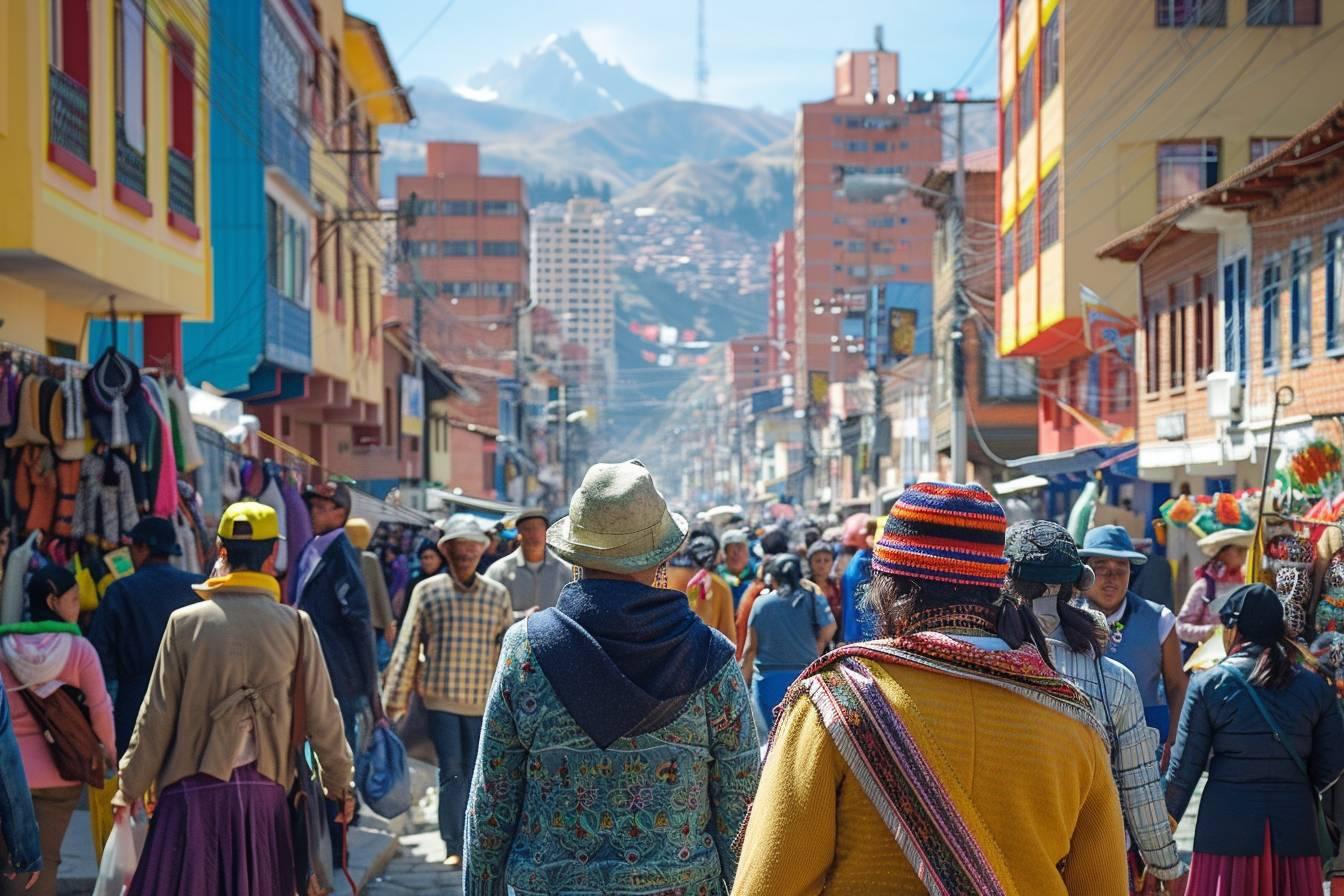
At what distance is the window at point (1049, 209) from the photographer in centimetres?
2991

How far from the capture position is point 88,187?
13078 mm

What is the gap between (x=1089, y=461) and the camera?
92.1 ft

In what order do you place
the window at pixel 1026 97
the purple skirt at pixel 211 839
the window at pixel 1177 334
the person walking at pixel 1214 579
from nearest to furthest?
the purple skirt at pixel 211 839 → the person walking at pixel 1214 579 → the window at pixel 1177 334 → the window at pixel 1026 97

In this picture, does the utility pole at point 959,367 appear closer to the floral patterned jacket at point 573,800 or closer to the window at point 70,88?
the window at point 70,88

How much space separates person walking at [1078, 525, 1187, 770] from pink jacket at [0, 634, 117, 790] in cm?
415

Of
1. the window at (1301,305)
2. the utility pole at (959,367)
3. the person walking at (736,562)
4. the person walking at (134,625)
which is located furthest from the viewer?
the utility pole at (959,367)

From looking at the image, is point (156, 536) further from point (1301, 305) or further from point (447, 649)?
point (1301, 305)

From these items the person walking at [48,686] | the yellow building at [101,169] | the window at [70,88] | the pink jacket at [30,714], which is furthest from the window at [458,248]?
the pink jacket at [30,714]

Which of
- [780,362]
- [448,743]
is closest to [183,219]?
[448,743]

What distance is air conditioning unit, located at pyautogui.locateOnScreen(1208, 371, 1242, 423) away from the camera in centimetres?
2081

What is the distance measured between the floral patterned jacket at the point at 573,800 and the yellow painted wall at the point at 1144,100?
25.5 m

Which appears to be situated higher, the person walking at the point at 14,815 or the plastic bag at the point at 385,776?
the person walking at the point at 14,815

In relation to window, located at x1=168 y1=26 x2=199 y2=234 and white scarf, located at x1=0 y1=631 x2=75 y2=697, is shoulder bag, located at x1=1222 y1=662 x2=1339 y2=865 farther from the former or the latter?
window, located at x1=168 y1=26 x2=199 y2=234

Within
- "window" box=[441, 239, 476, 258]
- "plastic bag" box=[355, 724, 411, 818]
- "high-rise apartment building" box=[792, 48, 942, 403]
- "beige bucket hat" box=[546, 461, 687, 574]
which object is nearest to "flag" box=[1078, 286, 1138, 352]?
"plastic bag" box=[355, 724, 411, 818]
